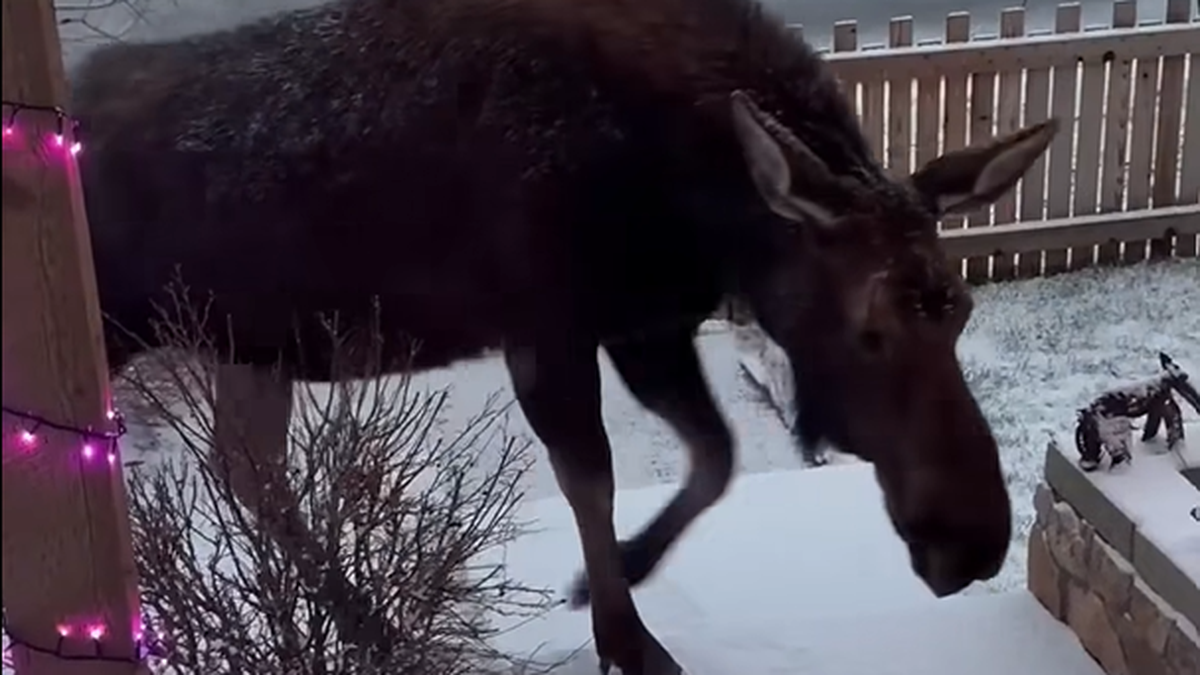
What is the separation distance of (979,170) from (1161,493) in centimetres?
53

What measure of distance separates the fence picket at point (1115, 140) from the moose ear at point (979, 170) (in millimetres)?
1705

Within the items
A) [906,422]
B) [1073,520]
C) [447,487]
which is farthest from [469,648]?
[1073,520]

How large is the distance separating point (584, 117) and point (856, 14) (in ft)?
4.73

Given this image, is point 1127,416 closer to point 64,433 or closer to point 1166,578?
point 1166,578

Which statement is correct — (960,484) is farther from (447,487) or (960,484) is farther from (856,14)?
(856,14)

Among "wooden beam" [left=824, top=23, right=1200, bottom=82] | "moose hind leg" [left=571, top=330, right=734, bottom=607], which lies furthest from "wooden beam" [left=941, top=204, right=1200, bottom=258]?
"moose hind leg" [left=571, top=330, right=734, bottom=607]

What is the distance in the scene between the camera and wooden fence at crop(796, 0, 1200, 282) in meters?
3.67

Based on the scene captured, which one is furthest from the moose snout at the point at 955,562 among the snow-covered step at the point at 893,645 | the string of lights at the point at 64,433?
the string of lights at the point at 64,433

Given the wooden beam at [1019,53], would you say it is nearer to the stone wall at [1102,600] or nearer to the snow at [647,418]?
the snow at [647,418]

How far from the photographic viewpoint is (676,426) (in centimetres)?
259

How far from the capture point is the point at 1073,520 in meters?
2.47

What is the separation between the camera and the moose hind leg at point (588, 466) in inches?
91.0

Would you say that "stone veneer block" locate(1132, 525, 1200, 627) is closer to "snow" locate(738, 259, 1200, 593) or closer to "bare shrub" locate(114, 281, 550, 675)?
"snow" locate(738, 259, 1200, 593)

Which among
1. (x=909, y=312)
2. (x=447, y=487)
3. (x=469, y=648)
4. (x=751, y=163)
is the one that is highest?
(x=751, y=163)
